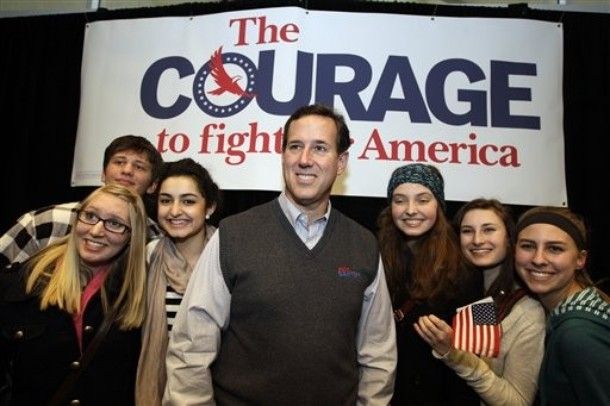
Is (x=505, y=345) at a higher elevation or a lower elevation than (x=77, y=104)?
lower

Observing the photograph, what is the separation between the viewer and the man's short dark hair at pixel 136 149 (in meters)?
2.49

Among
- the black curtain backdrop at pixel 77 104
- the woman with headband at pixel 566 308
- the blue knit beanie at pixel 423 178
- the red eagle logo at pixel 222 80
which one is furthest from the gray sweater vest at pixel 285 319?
the red eagle logo at pixel 222 80

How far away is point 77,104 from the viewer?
10.9ft

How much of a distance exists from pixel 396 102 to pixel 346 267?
158cm

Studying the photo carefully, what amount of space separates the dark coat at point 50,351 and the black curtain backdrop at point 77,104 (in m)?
1.38

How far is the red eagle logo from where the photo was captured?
9.61ft

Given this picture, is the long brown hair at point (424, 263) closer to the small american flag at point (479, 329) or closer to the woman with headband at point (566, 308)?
the small american flag at point (479, 329)

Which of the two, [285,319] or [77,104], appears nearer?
[285,319]

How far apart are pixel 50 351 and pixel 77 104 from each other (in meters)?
2.23

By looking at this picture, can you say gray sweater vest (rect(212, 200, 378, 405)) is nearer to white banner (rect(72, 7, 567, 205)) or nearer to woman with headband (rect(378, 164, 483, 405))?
woman with headband (rect(378, 164, 483, 405))

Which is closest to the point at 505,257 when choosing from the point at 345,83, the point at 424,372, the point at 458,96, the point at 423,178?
the point at 423,178

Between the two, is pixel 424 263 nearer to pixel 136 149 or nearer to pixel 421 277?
pixel 421 277

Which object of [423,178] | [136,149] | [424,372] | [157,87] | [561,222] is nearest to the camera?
[561,222]

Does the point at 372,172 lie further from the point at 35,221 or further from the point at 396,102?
the point at 35,221
